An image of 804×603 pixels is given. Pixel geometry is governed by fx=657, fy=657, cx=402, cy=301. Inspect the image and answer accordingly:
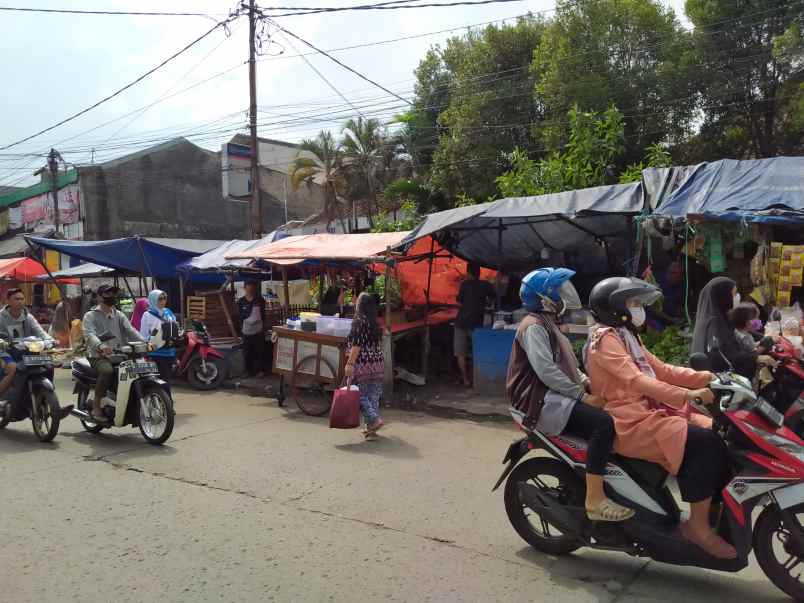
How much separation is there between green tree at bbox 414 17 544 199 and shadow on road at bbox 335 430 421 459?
49.2 feet

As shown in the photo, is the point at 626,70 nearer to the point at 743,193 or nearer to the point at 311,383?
the point at 743,193

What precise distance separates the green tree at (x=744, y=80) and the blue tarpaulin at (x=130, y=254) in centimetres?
1441

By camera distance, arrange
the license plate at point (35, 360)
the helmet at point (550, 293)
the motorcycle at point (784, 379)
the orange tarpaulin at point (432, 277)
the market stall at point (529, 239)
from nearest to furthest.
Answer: the helmet at point (550, 293), the motorcycle at point (784, 379), the license plate at point (35, 360), the market stall at point (529, 239), the orange tarpaulin at point (432, 277)

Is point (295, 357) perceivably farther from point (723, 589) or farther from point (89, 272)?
point (89, 272)

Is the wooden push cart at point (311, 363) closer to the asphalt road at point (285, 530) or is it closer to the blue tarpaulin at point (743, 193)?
the asphalt road at point (285, 530)

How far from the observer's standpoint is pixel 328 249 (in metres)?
10.2

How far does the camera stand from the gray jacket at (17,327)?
738 centimetres

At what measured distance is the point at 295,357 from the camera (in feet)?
29.4

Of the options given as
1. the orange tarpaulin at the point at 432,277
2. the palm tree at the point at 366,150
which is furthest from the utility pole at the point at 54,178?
the orange tarpaulin at the point at 432,277

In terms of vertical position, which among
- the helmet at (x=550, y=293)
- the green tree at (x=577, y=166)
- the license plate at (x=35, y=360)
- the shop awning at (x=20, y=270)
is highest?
the green tree at (x=577, y=166)

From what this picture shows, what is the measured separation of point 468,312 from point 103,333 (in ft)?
16.5

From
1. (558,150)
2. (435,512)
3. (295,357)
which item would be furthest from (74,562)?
(558,150)

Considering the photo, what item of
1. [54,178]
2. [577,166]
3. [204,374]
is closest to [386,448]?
[204,374]

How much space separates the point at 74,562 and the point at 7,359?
426 cm
